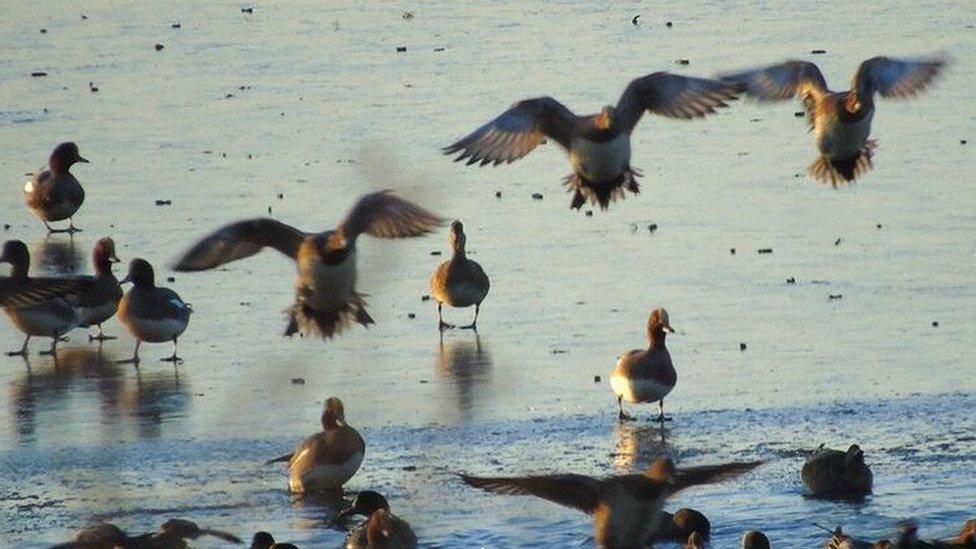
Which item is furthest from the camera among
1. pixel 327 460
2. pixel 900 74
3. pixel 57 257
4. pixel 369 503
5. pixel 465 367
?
pixel 57 257

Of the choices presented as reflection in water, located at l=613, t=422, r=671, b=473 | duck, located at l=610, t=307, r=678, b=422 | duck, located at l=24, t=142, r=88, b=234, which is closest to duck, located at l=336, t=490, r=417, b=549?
reflection in water, located at l=613, t=422, r=671, b=473

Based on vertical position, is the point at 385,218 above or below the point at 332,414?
above

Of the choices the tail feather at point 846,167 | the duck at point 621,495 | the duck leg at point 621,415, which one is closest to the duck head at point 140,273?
the duck leg at point 621,415

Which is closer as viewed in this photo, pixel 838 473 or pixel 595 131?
pixel 595 131

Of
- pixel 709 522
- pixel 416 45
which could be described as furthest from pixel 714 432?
pixel 416 45

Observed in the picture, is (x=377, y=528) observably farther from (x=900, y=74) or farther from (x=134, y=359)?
(x=134, y=359)

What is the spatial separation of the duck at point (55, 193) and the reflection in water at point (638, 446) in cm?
681

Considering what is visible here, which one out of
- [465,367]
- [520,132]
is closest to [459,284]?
[465,367]

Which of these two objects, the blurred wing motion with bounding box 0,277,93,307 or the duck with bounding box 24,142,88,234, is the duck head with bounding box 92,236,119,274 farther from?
the blurred wing motion with bounding box 0,277,93,307

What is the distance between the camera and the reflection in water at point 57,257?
57.7 feet

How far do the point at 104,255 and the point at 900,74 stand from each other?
20.7ft

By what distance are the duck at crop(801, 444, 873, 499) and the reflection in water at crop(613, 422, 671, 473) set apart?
963mm

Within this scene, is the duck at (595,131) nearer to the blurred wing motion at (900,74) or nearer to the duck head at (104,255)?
the blurred wing motion at (900,74)

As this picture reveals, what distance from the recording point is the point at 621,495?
998cm
